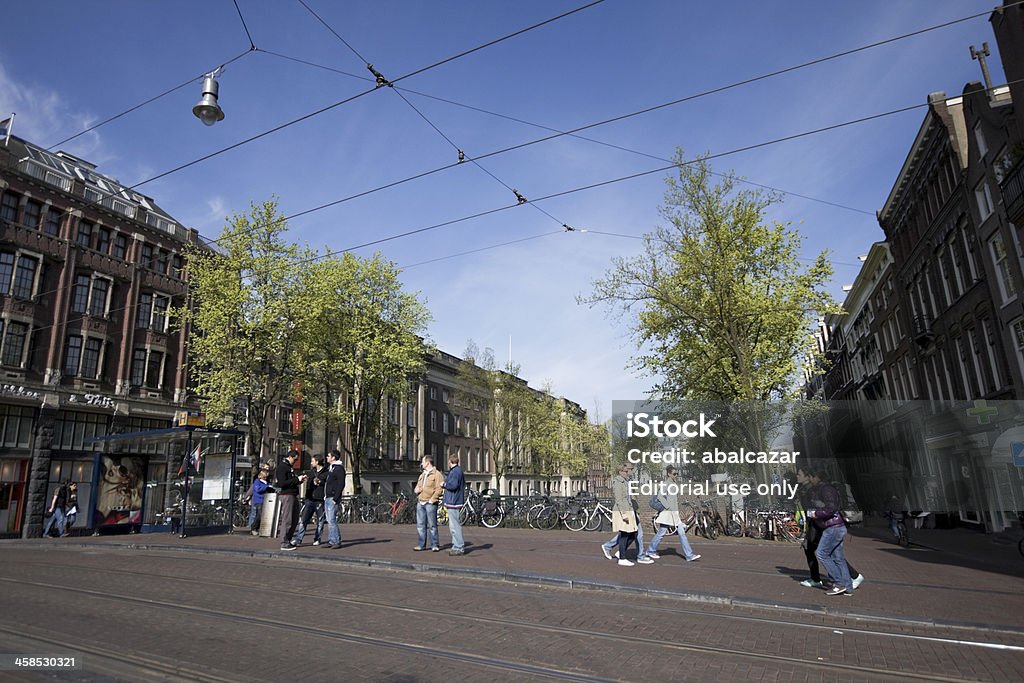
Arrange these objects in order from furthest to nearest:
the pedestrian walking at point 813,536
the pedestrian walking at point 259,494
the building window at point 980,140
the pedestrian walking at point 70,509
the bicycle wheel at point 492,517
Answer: the pedestrian walking at point 70,509 < the bicycle wheel at point 492,517 < the building window at point 980,140 < the pedestrian walking at point 259,494 < the pedestrian walking at point 813,536

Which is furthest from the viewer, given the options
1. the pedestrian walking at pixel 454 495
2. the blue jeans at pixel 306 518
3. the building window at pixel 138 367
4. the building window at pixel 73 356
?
the building window at pixel 138 367

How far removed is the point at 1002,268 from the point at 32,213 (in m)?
40.9

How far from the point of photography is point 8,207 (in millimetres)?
28609

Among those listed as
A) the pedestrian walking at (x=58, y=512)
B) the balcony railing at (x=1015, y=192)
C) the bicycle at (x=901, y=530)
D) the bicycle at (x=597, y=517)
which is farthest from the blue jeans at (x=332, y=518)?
the balcony railing at (x=1015, y=192)

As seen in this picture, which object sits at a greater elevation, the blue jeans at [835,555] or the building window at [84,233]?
the building window at [84,233]

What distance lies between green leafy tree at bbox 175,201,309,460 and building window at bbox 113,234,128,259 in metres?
7.78

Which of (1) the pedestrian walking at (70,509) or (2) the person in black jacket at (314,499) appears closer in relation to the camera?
(2) the person in black jacket at (314,499)

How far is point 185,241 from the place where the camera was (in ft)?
125

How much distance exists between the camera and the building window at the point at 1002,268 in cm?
2144

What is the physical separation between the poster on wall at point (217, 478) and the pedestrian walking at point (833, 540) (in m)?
16.2

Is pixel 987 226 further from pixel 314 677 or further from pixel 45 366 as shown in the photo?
pixel 45 366

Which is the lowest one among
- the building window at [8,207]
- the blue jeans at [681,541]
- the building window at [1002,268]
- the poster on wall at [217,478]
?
the blue jeans at [681,541]

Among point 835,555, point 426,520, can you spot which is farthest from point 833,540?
point 426,520

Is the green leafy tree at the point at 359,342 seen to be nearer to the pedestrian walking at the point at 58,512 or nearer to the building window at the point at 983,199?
the pedestrian walking at the point at 58,512
